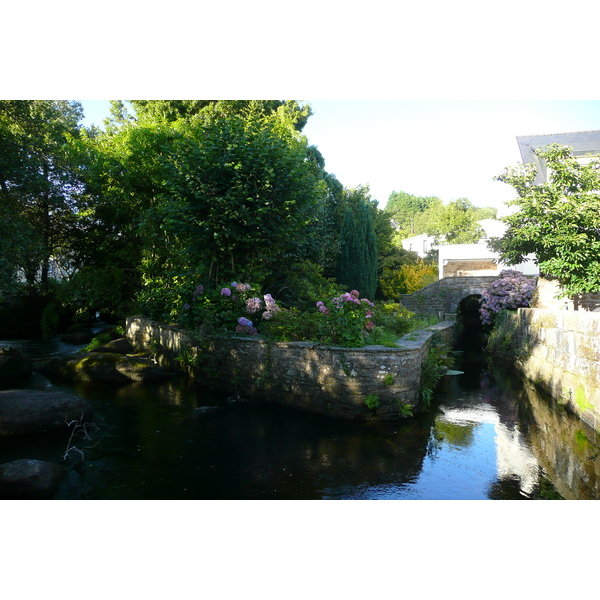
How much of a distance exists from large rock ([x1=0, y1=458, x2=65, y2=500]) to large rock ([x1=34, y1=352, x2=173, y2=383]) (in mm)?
5398

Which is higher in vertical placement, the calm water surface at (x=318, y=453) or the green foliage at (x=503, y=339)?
the green foliage at (x=503, y=339)

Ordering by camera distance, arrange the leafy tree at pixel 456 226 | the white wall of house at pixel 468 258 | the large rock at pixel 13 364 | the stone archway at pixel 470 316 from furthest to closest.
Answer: the leafy tree at pixel 456 226
the white wall of house at pixel 468 258
the stone archway at pixel 470 316
the large rock at pixel 13 364

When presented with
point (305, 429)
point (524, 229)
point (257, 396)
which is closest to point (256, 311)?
point (257, 396)

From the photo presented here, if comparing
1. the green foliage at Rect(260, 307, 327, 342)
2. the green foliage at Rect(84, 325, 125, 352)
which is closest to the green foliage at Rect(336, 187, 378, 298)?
the green foliage at Rect(84, 325, 125, 352)

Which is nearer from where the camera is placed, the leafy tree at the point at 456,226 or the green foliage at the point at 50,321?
the green foliage at the point at 50,321

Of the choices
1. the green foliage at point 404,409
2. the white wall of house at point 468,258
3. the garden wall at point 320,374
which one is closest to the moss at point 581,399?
the garden wall at point 320,374

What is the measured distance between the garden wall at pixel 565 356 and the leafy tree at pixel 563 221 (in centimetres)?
134

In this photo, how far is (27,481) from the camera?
4.40 m

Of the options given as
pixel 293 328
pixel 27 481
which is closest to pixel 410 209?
pixel 293 328

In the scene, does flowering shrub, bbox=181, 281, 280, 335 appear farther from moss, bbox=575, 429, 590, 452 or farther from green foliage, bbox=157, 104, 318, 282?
moss, bbox=575, 429, 590, 452

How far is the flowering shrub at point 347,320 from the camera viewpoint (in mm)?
7180

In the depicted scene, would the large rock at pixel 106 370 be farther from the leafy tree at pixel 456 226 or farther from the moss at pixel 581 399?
the leafy tree at pixel 456 226

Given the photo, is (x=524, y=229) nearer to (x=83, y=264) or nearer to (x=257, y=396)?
(x=257, y=396)

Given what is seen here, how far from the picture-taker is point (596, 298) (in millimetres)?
11000
